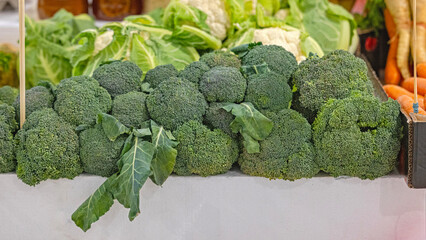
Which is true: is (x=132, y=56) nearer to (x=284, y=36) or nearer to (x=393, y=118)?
(x=284, y=36)

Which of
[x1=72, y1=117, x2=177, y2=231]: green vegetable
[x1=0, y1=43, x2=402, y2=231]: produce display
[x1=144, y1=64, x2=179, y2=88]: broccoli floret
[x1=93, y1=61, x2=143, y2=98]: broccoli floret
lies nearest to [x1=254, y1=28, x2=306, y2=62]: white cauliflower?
[x1=0, y1=43, x2=402, y2=231]: produce display

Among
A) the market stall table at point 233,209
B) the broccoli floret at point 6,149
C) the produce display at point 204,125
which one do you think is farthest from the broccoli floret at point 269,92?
the broccoli floret at point 6,149

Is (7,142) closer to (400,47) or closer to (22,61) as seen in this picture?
(22,61)

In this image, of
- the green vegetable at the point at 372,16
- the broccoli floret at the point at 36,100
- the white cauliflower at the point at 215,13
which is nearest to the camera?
the broccoli floret at the point at 36,100

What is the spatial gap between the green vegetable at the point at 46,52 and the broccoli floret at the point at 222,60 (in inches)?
40.4

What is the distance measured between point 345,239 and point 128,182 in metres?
0.82

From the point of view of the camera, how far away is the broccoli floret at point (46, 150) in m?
1.58

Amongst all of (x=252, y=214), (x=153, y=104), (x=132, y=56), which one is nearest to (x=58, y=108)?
(x=153, y=104)

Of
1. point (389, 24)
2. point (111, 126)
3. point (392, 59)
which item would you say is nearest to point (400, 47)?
point (392, 59)

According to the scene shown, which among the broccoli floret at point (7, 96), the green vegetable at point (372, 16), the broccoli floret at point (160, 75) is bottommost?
the broccoli floret at point (7, 96)

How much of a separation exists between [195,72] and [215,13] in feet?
2.17

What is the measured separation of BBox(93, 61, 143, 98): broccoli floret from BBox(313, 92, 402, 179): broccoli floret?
745mm

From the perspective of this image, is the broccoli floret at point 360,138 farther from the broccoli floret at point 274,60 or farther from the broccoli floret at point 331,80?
the broccoli floret at point 274,60

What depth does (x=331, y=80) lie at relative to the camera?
167 cm
